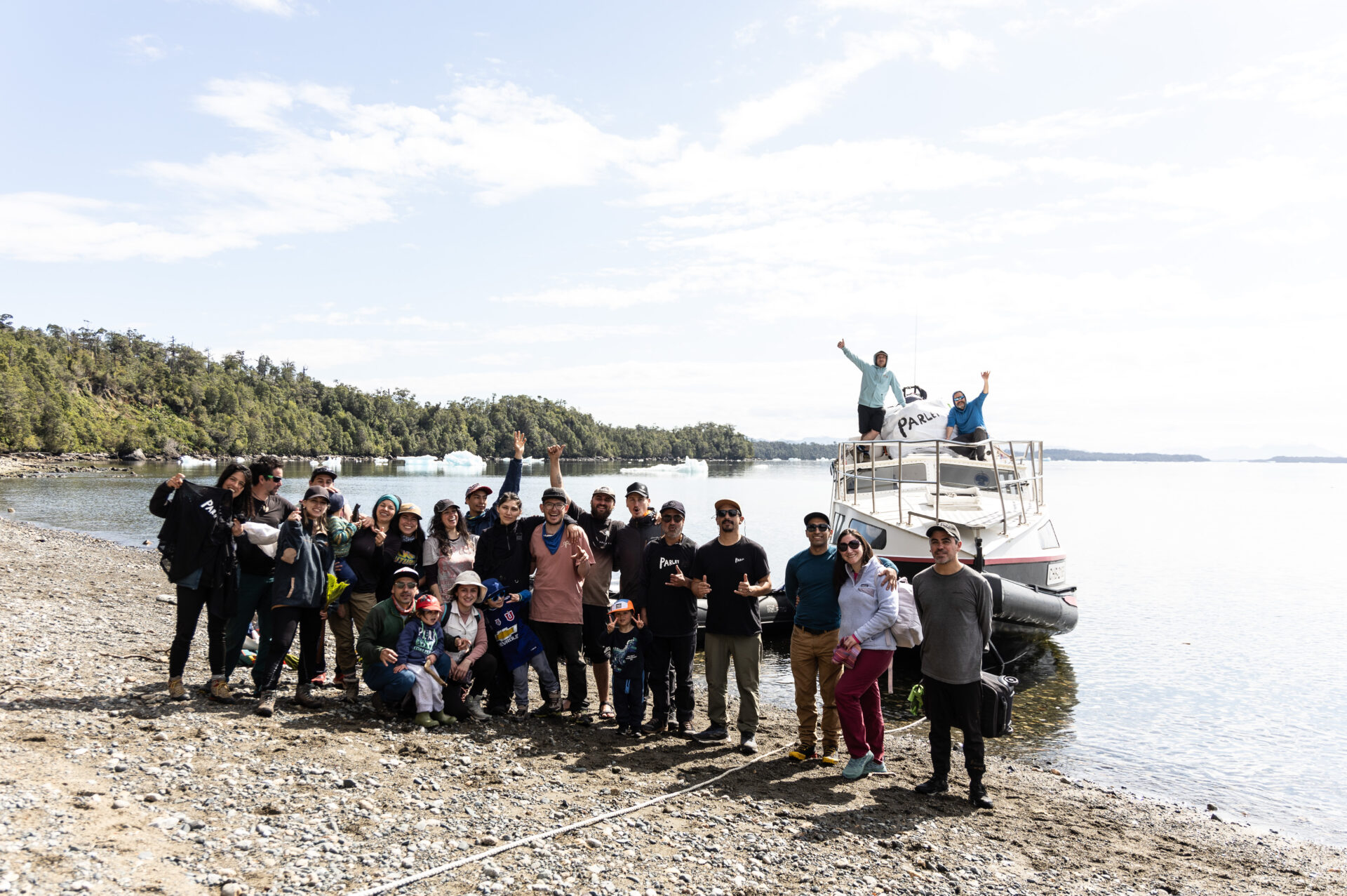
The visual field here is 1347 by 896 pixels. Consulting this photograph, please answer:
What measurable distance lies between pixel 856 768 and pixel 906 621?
1.49 m

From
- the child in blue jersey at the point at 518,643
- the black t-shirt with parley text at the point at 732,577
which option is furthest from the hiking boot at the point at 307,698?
the black t-shirt with parley text at the point at 732,577

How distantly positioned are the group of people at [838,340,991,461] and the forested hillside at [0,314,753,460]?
79011mm

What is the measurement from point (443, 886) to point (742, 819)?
238 centimetres

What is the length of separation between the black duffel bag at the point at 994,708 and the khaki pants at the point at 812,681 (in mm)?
1266

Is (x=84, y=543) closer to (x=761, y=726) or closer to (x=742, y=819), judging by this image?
(x=761, y=726)

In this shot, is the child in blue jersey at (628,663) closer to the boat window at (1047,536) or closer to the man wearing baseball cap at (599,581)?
the man wearing baseball cap at (599,581)

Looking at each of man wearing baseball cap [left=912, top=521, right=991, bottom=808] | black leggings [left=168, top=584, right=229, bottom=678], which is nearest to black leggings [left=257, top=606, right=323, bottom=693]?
black leggings [left=168, top=584, right=229, bottom=678]

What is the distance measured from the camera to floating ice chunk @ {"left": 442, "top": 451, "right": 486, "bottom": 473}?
122875 millimetres

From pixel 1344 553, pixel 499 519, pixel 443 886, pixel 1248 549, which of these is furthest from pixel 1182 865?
pixel 1344 553

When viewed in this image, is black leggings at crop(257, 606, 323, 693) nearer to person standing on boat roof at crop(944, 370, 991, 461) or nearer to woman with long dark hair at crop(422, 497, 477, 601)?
woman with long dark hair at crop(422, 497, 477, 601)

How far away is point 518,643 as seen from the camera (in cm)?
797

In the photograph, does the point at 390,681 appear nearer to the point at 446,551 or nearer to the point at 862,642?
the point at 446,551

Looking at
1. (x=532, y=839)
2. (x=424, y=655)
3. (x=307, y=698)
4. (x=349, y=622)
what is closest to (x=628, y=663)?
(x=424, y=655)

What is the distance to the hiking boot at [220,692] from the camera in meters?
7.34
